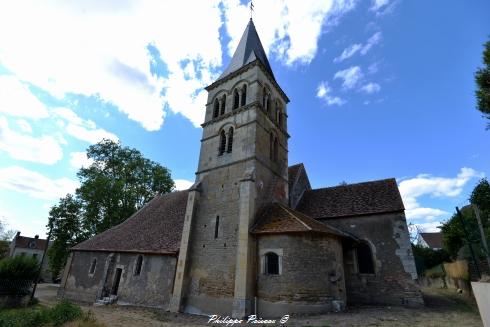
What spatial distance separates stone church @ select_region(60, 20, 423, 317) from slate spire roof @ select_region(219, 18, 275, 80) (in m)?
0.17

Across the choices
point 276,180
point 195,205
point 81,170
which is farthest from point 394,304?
point 81,170

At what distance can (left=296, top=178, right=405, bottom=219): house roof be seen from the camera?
15.0 m

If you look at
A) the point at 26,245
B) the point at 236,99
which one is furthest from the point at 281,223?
the point at 26,245

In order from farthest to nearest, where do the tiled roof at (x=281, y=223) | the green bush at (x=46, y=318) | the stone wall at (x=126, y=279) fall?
1. the stone wall at (x=126, y=279)
2. the tiled roof at (x=281, y=223)
3. the green bush at (x=46, y=318)

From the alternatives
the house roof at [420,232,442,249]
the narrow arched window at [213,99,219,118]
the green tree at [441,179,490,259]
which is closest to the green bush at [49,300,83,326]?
the narrow arched window at [213,99,219,118]

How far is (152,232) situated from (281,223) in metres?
10.6

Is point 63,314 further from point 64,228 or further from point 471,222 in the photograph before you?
point 64,228

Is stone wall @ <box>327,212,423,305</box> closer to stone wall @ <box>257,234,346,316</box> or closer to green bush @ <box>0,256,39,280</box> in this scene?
stone wall @ <box>257,234,346,316</box>

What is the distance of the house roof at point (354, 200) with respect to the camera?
49.2 feet

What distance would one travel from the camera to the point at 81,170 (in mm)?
28688

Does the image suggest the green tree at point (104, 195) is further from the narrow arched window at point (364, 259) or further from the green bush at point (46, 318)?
the narrow arched window at point (364, 259)

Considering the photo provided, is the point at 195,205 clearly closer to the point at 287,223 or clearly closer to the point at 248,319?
the point at 287,223

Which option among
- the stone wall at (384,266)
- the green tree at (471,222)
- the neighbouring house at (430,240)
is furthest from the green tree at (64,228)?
the neighbouring house at (430,240)

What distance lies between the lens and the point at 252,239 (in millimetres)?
12867
